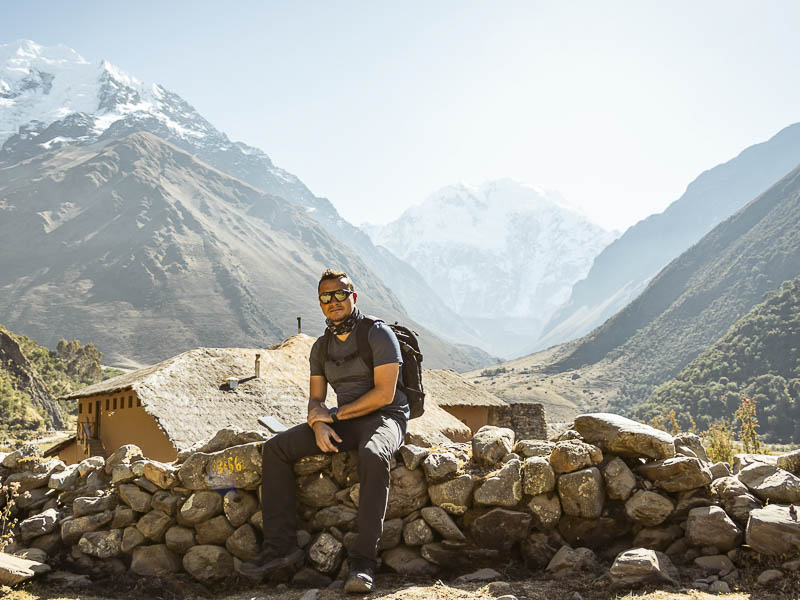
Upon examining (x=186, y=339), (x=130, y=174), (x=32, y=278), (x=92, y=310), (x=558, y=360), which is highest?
(x=130, y=174)

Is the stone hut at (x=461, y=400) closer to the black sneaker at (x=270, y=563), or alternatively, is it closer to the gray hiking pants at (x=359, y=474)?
the gray hiking pants at (x=359, y=474)

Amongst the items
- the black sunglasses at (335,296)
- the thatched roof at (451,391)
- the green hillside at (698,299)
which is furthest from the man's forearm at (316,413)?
the green hillside at (698,299)

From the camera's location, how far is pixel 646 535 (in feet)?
15.1

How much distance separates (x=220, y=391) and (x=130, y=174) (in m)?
184

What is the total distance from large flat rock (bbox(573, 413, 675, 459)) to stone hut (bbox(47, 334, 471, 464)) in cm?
708

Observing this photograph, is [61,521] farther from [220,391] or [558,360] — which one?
[558,360]

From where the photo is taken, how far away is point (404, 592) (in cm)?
423

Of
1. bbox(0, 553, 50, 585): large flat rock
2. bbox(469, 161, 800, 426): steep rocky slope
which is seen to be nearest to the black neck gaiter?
bbox(0, 553, 50, 585): large flat rock

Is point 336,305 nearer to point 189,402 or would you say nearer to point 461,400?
point 189,402

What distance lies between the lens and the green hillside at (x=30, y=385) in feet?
137

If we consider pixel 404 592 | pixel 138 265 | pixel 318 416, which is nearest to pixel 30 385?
pixel 318 416

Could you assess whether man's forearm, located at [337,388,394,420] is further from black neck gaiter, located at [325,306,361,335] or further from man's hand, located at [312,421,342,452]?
black neck gaiter, located at [325,306,361,335]

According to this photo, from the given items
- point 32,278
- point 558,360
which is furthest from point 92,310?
point 558,360

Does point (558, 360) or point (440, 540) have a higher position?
point (440, 540)
